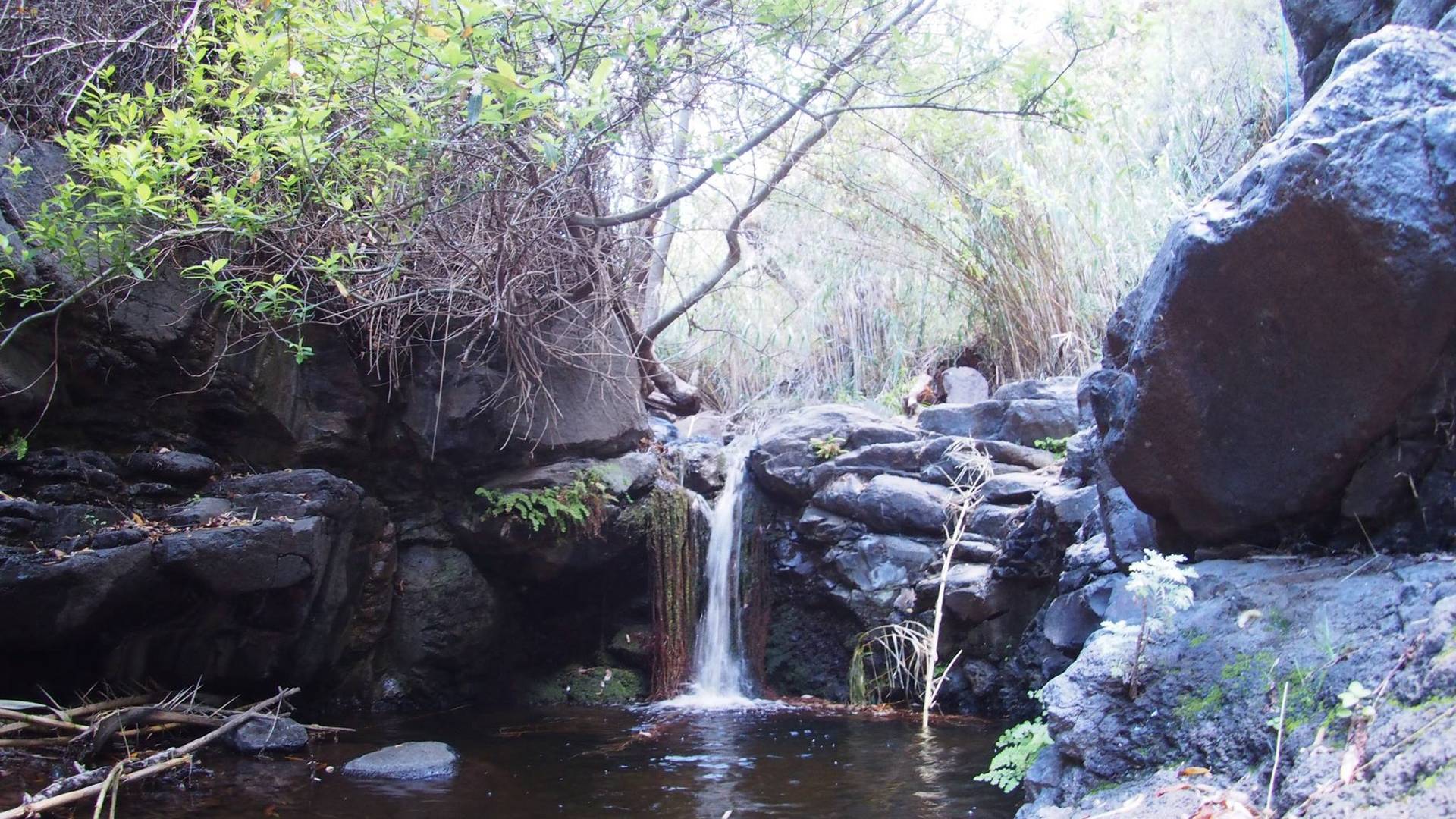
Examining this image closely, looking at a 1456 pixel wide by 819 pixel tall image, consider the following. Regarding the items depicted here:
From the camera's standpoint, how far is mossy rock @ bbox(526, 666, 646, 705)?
846cm

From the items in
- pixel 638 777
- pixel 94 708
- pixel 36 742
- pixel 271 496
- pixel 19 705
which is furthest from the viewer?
pixel 271 496

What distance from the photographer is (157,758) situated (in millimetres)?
4949

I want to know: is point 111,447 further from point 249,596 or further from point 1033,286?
point 1033,286

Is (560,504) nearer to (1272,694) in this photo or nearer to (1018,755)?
(1018,755)

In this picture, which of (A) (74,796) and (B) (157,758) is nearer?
(A) (74,796)

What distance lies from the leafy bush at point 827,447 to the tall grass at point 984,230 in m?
1.36

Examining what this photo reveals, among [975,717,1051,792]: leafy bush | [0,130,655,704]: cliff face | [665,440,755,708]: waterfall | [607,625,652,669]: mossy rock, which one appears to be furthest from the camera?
[607,625,652,669]: mossy rock

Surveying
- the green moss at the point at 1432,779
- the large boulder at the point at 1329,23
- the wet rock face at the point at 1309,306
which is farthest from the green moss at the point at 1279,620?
the large boulder at the point at 1329,23

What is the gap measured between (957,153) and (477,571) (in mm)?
6568

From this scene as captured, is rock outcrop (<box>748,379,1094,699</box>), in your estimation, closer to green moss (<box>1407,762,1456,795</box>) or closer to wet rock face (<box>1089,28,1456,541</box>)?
wet rock face (<box>1089,28,1456,541</box>)

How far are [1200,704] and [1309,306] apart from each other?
1.24m

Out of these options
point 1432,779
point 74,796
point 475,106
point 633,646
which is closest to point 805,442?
point 633,646

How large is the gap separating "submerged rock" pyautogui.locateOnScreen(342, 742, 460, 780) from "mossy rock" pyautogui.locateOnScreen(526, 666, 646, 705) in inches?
111

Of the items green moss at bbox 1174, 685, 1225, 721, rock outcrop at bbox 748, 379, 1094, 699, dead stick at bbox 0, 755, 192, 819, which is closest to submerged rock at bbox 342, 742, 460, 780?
dead stick at bbox 0, 755, 192, 819
